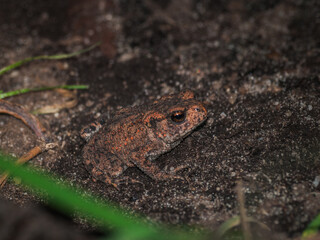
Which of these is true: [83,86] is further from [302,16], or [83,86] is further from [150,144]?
[302,16]

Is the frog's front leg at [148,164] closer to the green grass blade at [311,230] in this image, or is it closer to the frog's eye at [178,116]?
the frog's eye at [178,116]

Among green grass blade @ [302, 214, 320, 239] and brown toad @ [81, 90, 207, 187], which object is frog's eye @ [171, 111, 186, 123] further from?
green grass blade @ [302, 214, 320, 239]

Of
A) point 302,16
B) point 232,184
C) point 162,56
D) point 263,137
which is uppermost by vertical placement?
point 302,16

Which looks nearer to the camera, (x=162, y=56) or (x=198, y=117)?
(x=198, y=117)

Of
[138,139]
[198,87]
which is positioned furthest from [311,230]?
[198,87]

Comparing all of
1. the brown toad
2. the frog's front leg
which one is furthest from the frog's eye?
the frog's front leg

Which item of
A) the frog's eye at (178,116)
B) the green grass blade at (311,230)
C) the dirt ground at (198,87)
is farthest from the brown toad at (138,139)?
the green grass blade at (311,230)

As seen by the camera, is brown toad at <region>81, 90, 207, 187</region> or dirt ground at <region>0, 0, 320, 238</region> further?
brown toad at <region>81, 90, 207, 187</region>

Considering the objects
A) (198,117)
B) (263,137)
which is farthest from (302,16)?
(198,117)
